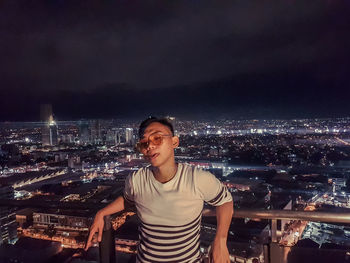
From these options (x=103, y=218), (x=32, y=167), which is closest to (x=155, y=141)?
(x=103, y=218)

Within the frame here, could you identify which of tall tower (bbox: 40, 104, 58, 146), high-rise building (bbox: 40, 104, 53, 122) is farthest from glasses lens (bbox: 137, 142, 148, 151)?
high-rise building (bbox: 40, 104, 53, 122)

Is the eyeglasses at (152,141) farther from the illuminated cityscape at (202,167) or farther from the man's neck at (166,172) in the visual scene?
the illuminated cityscape at (202,167)

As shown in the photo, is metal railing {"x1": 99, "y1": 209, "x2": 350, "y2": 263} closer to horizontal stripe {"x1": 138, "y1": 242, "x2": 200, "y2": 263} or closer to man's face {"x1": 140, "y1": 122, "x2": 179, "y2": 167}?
horizontal stripe {"x1": 138, "y1": 242, "x2": 200, "y2": 263}

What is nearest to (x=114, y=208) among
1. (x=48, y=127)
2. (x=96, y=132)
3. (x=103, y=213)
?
(x=103, y=213)

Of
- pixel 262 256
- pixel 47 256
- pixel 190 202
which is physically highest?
pixel 190 202

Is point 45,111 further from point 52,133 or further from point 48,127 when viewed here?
point 52,133

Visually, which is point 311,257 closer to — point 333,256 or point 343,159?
→ point 333,256

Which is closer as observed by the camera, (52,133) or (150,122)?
(150,122)
